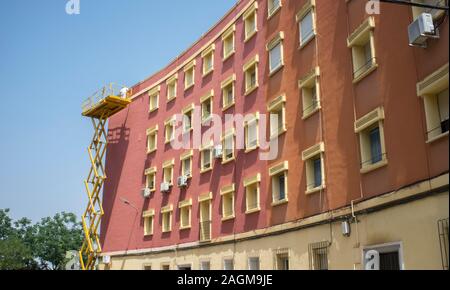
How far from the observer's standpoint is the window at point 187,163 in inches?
1138

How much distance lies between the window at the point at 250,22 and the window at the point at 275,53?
2118 millimetres

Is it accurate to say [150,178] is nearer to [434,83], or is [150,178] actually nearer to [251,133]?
[251,133]

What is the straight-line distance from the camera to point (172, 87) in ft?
109

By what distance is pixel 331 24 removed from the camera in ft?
61.0

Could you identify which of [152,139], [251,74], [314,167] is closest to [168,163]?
A: [152,139]

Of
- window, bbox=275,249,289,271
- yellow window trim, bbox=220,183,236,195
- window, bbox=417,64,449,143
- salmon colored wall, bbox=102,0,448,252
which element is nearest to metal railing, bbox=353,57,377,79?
salmon colored wall, bbox=102,0,448,252

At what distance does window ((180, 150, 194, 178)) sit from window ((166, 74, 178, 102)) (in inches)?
189

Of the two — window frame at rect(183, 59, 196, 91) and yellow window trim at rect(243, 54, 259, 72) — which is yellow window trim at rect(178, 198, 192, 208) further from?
yellow window trim at rect(243, 54, 259, 72)

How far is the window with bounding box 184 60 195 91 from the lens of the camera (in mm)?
30805

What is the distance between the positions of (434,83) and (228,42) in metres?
16.6

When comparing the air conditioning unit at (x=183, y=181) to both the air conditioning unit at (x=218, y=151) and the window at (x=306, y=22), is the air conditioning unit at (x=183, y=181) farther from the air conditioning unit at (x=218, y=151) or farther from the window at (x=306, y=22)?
the window at (x=306, y=22)

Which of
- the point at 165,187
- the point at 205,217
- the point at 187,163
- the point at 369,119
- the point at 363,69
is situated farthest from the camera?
the point at 165,187
